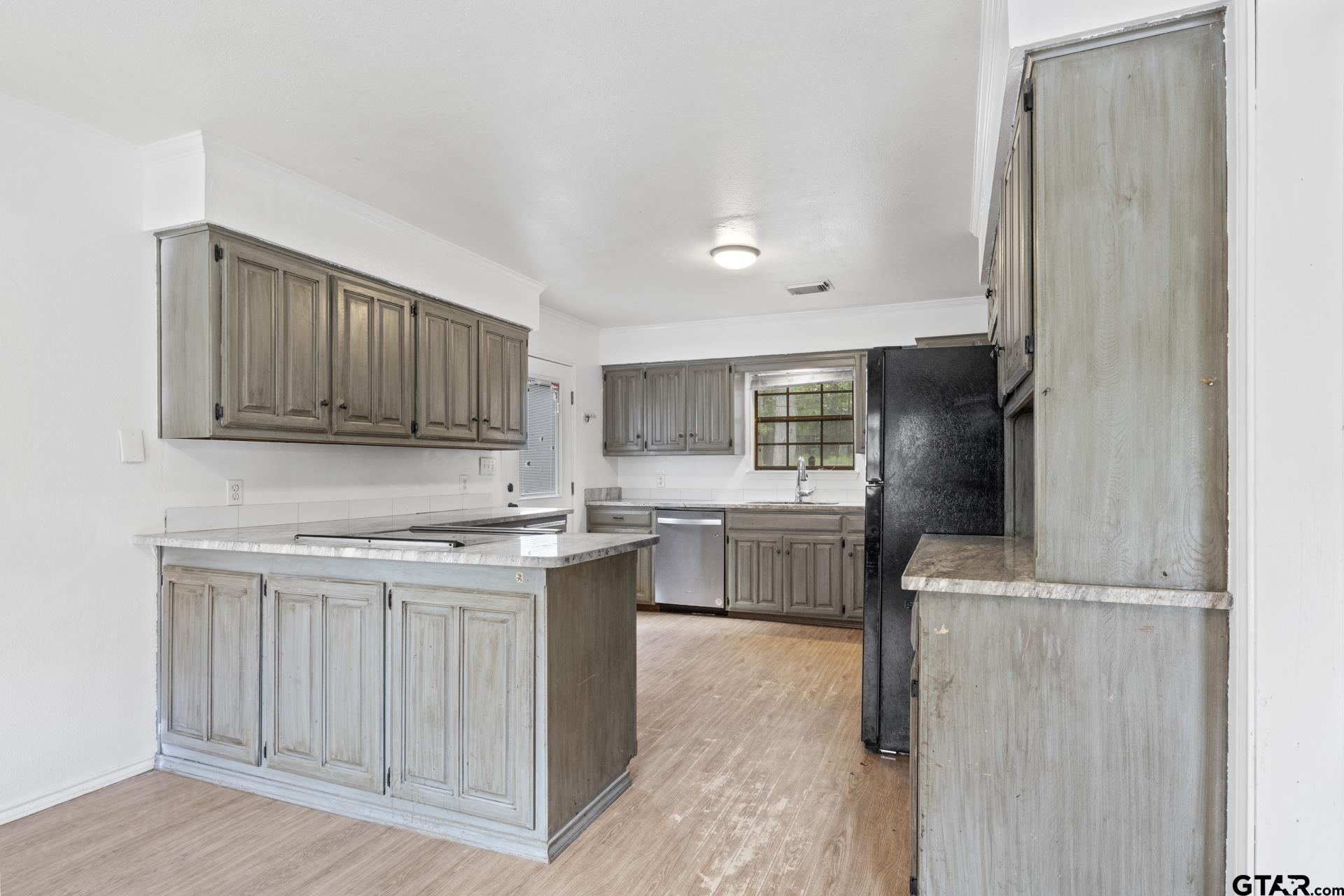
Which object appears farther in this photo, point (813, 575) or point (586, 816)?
point (813, 575)

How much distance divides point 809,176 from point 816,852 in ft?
8.55

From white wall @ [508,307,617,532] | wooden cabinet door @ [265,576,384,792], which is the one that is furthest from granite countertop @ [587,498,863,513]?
wooden cabinet door @ [265,576,384,792]

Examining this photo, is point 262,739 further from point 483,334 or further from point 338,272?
point 483,334

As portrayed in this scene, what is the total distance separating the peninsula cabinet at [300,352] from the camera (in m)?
2.91

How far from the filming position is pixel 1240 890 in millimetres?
1459

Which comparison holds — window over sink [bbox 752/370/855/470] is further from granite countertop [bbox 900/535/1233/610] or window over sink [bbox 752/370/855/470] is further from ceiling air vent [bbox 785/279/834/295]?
granite countertop [bbox 900/535/1233/610]

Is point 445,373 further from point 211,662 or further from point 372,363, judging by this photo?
point 211,662

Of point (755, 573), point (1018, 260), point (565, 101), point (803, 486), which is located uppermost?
point (565, 101)

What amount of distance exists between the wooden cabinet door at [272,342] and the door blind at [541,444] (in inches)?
91.4

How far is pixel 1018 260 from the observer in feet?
6.82

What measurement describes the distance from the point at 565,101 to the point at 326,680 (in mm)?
2185

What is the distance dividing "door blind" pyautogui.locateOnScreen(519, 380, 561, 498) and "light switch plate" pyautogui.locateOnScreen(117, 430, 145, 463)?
109 inches

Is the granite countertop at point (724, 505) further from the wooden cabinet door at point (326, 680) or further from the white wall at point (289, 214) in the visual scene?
the wooden cabinet door at point (326, 680)

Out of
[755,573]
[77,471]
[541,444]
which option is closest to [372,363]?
[77,471]
